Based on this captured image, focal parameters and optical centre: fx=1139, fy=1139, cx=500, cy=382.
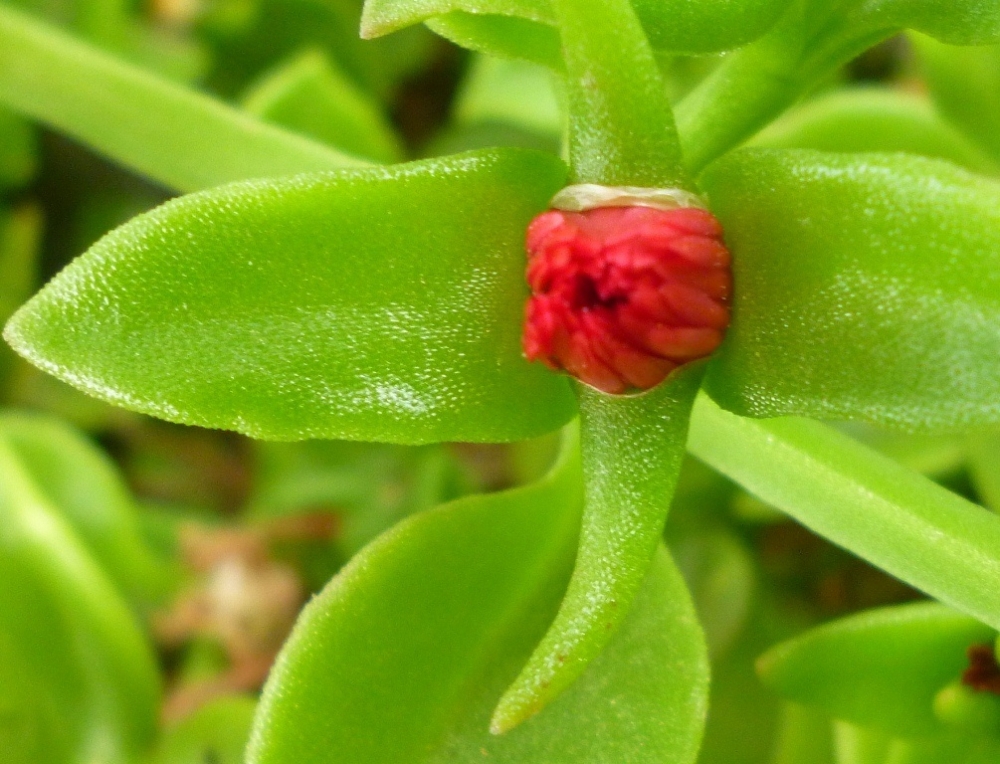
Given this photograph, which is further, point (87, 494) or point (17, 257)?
point (17, 257)

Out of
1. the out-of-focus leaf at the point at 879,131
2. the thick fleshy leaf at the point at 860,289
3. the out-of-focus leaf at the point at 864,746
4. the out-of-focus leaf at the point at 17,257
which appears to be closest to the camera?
the thick fleshy leaf at the point at 860,289

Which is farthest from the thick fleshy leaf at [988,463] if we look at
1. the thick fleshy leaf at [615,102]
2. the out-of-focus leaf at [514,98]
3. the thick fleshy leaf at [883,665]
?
the out-of-focus leaf at [514,98]

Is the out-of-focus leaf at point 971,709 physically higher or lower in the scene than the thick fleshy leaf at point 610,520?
lower

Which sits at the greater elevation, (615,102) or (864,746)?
(615,102)

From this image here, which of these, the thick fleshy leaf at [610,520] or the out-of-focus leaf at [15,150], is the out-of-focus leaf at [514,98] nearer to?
the out-of-focus leaf at [15,150]

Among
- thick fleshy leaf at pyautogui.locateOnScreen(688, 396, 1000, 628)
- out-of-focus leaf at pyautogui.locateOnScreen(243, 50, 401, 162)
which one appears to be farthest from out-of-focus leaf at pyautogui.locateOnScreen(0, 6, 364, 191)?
thick fleshy leaf at pyautogui.locateOnScreen(688, 396, 1000, 628)

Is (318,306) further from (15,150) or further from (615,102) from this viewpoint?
(15,150)

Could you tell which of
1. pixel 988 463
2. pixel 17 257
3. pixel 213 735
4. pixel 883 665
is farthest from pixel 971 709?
pixel 17 257

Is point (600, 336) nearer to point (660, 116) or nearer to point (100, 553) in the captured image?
point (660, 116)
